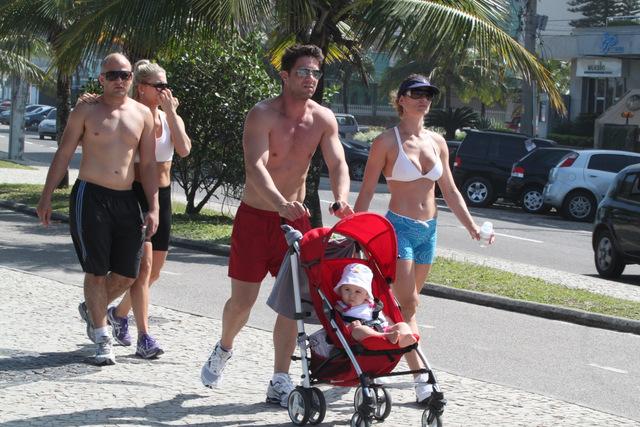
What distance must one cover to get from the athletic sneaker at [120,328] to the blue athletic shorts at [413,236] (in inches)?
90.8

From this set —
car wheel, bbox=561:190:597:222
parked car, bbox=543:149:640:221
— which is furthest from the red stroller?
car wheel, bbox=561:190:597:222

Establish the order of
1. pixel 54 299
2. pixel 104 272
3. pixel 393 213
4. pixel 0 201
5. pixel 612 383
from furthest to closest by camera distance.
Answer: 1. pixel 0 201
2. pixel 54 299
3. pixel 612 383
4. pixel 104 272
5. pixel 393 213

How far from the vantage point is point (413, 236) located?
23.8 ft

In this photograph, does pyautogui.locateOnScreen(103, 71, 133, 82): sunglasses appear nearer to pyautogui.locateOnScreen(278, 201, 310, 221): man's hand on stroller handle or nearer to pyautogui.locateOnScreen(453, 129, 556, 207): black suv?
pyautogui.locateOnScreen(278, 201, 310, 221): man's hand on stroller handle

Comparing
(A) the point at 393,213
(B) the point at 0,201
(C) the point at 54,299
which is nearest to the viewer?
(A) the point at 393,213

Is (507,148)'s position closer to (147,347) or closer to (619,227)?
(619,227)

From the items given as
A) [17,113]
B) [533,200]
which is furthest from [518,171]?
[17,113]

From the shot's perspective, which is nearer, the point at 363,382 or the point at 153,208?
the point at 363,382

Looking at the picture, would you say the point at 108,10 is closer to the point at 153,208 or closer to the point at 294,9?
the point at 294,9

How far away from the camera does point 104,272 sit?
7.82 metres

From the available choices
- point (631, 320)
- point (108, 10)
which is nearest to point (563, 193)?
point (108, 10)

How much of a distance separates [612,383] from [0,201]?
16060 millimetres

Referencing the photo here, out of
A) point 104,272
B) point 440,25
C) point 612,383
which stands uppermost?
point 440,25

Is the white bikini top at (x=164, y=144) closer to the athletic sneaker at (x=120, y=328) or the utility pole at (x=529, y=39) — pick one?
the athletic sneaker at (x=120, y=328)
